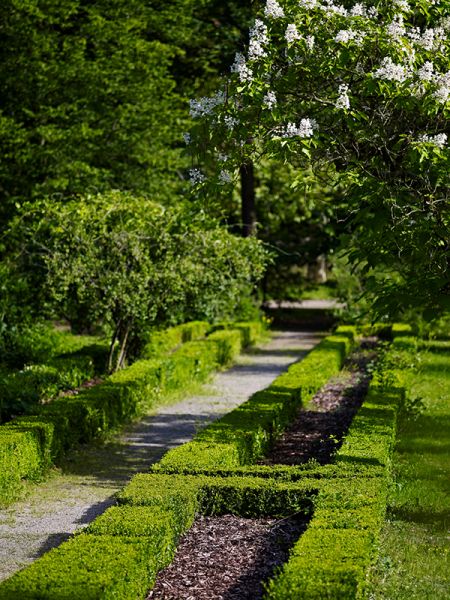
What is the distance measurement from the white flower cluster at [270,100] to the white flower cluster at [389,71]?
78cm

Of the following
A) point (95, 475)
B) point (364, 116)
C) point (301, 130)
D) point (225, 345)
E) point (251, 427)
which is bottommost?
point (95, 475)

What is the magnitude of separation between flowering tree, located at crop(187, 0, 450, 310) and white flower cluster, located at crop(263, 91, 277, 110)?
16mm

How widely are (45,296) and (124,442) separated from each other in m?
3.31

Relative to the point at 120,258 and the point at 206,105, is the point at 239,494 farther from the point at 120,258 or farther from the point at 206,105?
the point at 120,258

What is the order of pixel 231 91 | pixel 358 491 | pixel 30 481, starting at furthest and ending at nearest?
1. pixel 30 481
2. pixel 231 91
3. pixel 358 491

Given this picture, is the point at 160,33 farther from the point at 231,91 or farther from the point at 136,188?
the point at 231,91

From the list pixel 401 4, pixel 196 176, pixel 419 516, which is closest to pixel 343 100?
pixel 401 4

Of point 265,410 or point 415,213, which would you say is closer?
point 415,213

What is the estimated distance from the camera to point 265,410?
1018cm

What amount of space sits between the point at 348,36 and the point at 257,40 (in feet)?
2.35

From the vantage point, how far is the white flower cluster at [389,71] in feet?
22.0

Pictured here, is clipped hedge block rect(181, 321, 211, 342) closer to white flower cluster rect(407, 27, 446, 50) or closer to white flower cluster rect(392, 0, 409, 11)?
white flower cluster rect(407, 27, 446, 50)

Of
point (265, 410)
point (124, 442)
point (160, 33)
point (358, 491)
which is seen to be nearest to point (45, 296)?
point (124, 442)

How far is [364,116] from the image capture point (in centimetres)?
697
